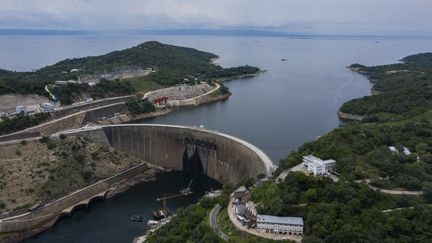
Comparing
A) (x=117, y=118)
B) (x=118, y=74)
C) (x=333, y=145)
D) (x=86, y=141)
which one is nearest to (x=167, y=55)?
(x=118, y=74)

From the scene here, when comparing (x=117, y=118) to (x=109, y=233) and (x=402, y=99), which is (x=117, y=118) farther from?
(x=402, y=99)

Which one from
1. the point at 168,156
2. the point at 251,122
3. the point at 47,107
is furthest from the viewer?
the point at 251,122

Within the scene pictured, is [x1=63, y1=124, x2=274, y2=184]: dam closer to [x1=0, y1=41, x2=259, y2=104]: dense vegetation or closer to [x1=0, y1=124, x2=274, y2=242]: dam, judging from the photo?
[x1=0, y1=124, x2=274, y2=242]: dam

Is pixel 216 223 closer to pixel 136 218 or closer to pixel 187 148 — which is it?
pixel 136 218

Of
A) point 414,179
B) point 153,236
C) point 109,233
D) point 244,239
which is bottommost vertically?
point 109,233

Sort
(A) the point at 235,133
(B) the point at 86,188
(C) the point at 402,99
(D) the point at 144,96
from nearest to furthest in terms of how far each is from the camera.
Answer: (B) the point at 86,188
(A) the point at 235,133
(C) the point at 402,99
(D) the point at 144,96

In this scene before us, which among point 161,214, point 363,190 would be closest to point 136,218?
point 161,214

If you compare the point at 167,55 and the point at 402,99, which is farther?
the point at 167,55

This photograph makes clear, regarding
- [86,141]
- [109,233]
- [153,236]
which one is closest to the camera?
[153,236]
